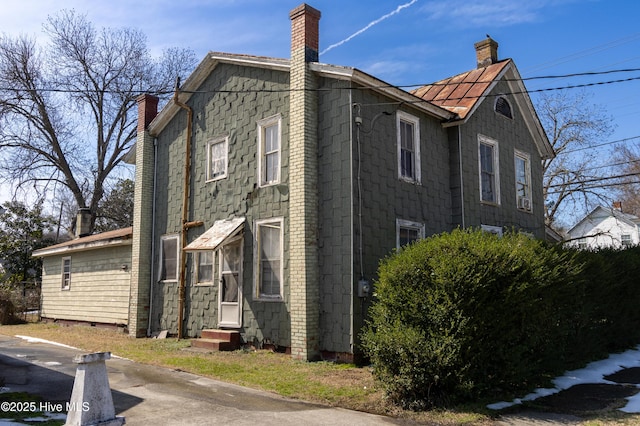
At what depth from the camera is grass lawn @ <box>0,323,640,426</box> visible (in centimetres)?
653

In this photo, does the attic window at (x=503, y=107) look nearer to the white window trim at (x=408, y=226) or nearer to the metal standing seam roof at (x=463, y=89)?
the metal standing seam roof at (x=463, y=89)

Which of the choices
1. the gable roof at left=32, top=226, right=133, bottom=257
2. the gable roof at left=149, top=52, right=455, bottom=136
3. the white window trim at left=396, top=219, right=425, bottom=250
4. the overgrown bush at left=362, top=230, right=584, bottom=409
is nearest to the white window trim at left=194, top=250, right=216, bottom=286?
the gable roof at left=32, top=226, right=133, bottom=257

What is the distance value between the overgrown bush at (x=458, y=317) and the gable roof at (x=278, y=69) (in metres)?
5.06

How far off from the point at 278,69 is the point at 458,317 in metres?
8.21

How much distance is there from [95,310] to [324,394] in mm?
13446

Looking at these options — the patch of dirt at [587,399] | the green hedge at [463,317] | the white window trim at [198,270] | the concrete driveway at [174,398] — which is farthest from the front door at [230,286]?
the patch of dirt at [587,399]

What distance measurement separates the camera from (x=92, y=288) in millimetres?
18828

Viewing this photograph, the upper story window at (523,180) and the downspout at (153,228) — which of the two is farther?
the upper story window at (523,180)

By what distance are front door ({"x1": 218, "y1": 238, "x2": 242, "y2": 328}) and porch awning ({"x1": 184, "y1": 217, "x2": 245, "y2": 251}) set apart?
307mm

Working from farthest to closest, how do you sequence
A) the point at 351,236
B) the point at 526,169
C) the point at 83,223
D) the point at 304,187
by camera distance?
the point at 83,223, the point at 526,169, the point at 304,187, the point at 351,236

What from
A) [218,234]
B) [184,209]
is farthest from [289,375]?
[184,209]

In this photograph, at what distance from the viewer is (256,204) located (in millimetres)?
12812

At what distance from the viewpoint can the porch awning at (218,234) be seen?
12.4 m

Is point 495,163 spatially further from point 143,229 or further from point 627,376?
point 143,229
